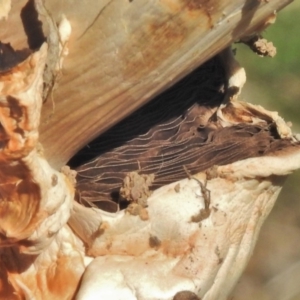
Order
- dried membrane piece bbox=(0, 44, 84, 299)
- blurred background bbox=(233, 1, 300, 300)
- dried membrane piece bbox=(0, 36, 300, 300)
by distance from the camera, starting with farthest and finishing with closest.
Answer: blurred background bbox=(233, 1, 300, 300), dried membrane piece bbox=(0, 36, 300, 300), dried membrane piece bbox=(0, 44, 84, 299)

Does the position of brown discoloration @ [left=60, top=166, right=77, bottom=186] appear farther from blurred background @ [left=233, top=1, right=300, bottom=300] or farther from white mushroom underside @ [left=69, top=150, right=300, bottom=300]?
blurred background @ [left=233, top=1, right=300, bottom=300]

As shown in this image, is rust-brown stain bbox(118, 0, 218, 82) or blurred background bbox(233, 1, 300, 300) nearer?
rust-brown stain bbox(118, 0, 218, 82)

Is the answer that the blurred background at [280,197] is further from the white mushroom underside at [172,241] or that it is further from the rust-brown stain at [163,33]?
the rust-brown stain at [163,33]

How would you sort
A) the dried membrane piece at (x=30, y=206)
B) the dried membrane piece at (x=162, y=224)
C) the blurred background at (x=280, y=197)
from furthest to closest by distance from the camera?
the blurred background at (x=280, y=197) → the dried membrane piece at (x=162, y=224) → the dried membrane piece at (x=30, y=206)

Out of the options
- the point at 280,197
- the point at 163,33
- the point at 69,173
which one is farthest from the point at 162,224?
the point at 280,197

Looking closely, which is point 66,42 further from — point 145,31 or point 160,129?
point 160,129

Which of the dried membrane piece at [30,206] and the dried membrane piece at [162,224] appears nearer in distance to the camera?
the dried membrane piece at [30,206]

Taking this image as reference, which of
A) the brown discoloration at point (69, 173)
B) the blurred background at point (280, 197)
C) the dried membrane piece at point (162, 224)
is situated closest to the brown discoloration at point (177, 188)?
the dried membrane piece at point (162, 224)

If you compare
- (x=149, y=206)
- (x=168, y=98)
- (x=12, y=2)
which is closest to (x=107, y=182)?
(x=149, y=206)

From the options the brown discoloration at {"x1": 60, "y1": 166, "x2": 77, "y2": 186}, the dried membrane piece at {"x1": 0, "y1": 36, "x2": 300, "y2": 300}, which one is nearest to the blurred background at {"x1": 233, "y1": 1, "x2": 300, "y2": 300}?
the dried membrane piece at {"x1": 0, "y1": 36, "x2": 300, "y2": 300}
